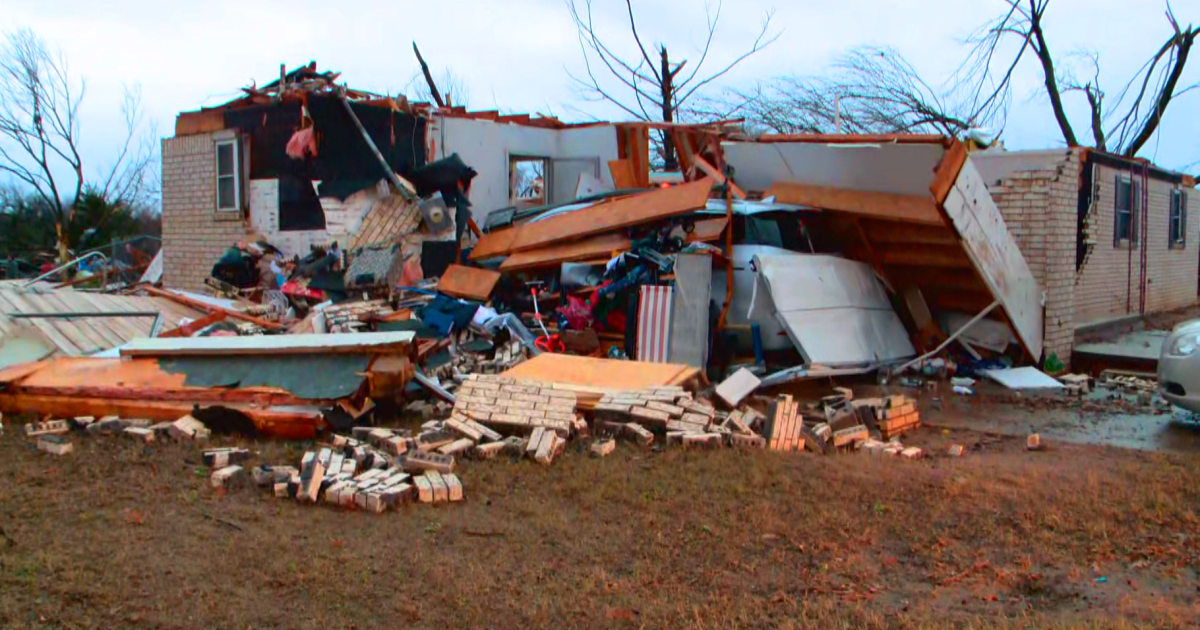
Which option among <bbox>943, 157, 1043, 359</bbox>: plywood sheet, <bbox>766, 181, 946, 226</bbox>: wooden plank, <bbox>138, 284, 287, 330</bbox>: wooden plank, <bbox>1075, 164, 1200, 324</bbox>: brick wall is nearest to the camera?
<bbox>943, 157, 1043, 359</bbox>: plywood sheet

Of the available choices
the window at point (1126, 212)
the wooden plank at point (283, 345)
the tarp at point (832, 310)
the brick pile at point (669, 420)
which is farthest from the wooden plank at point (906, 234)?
the window at point (1126, 212)

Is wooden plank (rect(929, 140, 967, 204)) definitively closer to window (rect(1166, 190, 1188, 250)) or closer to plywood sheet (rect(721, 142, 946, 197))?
plywood sheet (rect(721, 142, 946, 197))

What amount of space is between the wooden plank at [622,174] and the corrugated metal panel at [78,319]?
21.0 ft

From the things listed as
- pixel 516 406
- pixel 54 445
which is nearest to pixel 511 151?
pixel 516 406

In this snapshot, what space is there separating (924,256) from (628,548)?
6.86m

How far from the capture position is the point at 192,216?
15.3 m

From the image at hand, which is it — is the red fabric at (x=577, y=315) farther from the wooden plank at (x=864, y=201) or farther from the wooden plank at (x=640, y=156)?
the wooden plank at (x=640, y=156)

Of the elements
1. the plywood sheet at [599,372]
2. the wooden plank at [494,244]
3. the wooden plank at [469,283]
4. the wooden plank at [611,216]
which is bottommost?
the plywood sheet at [599,372]

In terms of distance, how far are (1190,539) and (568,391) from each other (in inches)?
177

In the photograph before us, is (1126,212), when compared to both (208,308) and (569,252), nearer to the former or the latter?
(569,252)

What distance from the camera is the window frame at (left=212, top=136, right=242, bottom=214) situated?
14.4m

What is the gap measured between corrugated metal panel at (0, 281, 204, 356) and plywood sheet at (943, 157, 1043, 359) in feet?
29.7

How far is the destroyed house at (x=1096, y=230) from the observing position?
1119 centimetres

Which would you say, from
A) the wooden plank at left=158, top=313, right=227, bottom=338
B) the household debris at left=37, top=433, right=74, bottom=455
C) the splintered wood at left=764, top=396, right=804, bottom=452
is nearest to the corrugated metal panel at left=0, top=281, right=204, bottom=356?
the wooden plank at left=158, top=313, right=227, bottom=338
